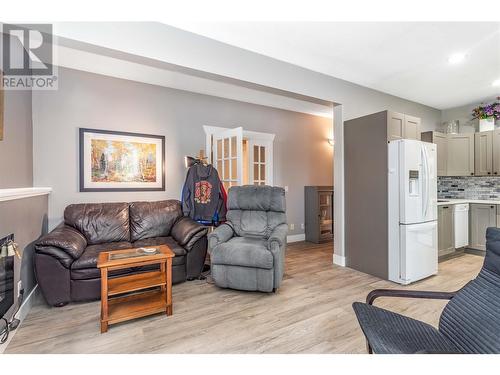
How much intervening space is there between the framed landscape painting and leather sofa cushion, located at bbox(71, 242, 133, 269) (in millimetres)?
908

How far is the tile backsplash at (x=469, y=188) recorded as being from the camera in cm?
446

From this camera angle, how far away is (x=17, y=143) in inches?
97.6

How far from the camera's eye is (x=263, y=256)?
266 centimetres

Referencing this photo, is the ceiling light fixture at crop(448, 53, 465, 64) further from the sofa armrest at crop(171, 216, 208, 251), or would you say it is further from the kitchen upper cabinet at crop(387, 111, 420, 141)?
the sofa armrest at crop(171, 216, 208, 251)

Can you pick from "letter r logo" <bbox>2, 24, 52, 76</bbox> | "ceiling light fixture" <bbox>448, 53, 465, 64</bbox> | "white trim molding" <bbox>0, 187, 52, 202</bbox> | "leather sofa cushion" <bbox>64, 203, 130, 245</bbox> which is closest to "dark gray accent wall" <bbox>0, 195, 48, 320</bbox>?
"white trim molding" <bbox>0, 187, 52, 202</bbox>

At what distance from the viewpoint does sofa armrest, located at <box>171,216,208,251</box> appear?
304 cm

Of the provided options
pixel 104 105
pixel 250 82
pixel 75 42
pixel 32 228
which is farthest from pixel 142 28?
pixel 32 228

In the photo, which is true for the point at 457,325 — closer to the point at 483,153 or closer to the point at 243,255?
the point at 243,255

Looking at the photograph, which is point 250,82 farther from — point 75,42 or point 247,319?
point 247,319

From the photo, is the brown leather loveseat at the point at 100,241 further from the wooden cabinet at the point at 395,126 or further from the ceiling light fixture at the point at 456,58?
the ceiling light fixture at the point at 456,58

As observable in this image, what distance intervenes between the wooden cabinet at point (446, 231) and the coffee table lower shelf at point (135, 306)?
156 inches

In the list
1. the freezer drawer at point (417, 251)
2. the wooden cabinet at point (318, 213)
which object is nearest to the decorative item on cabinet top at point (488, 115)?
the freezer drawer at point (417, 251)

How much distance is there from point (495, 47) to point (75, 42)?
417 cm

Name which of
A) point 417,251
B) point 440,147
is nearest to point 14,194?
point 417,251
